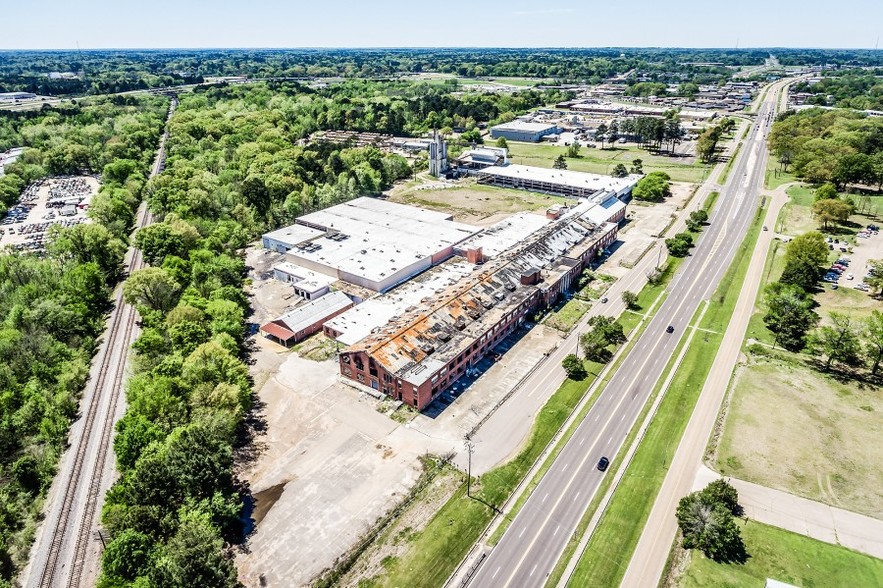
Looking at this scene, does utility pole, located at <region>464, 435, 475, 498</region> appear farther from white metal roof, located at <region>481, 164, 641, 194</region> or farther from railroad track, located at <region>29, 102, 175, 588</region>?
white metal roof, located at <region>481, 164, 641, 194</region>

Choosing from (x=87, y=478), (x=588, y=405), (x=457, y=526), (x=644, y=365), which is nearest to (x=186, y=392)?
(x=87, y=478)

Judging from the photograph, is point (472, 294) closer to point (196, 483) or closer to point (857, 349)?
point (196, 483)

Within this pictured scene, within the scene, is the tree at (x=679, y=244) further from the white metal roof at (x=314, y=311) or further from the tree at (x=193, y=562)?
the tree at (x=193, y=562)

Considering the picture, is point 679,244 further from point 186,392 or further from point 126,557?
point 126,557

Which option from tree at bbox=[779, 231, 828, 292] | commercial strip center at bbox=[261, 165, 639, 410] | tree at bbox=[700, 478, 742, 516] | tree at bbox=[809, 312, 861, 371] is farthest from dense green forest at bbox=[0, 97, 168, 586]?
tree at bbox=[779, 231, 828, 292]

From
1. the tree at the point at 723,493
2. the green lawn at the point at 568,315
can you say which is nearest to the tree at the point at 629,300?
the green lawn at the point at 568,315

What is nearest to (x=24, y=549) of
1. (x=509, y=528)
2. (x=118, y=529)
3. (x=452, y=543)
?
(x=118, y=529)
